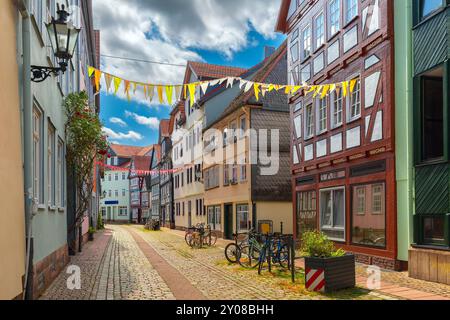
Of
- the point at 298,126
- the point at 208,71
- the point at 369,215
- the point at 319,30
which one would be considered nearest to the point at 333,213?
the point at 369,215

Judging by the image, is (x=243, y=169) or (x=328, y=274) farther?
(x=243, y=169)

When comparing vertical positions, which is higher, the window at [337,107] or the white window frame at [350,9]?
the white window frame at [350,9]

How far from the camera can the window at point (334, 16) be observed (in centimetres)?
1470

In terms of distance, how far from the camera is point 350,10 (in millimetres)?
13914

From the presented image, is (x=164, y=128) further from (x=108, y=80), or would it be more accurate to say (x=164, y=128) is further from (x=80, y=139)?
(x=108, y=80)

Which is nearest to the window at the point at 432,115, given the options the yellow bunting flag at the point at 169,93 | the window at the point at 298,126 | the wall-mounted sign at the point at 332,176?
the wall-mounted sign at the point at 332,176

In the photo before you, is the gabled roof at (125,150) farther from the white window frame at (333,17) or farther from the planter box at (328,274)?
the planter box at (328,274)

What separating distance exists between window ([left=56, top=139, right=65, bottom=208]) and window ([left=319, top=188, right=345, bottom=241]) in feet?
27.9

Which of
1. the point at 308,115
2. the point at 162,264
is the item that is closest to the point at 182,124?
the point at 308,115

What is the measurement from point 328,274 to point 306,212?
8.37 meters

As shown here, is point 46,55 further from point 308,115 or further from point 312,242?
point 308,115

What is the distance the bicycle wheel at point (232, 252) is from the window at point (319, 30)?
7.75m

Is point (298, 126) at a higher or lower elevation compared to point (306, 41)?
lower

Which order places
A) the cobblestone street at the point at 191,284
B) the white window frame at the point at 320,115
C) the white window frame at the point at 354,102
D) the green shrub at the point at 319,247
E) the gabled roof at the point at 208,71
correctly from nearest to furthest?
the cobblestone street at the point at 191,284 → the green shrub at the point at 319,247 → the white window frame at the point at 354,102 → the white window frame at the point at 320,115 → the gabled roof at the point at 208,71
